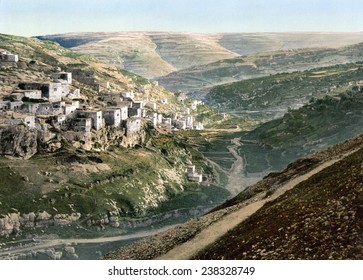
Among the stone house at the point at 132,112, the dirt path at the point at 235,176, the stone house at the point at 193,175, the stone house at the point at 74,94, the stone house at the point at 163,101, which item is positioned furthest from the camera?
the stone house at the point at 163,101

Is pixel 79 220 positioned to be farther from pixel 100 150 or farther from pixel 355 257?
pixel 355 257

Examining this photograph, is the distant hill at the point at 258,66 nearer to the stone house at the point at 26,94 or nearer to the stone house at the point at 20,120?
the stone house at the point at 26,94

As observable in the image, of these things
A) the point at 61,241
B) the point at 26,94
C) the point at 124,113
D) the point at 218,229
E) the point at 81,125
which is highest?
the point at 26,94

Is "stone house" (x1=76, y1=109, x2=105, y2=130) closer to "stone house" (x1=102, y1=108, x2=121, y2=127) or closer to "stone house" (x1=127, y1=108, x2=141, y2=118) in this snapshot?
"stone house" (x1=102, y1=108, x2=121, y2=127)

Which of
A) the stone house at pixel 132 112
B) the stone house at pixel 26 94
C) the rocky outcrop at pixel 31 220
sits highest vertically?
the stone house at pixel 26 94

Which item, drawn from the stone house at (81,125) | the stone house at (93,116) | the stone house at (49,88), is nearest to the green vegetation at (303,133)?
the stone house at (93,116)

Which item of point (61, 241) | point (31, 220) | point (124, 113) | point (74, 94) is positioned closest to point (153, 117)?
point (74, 94)

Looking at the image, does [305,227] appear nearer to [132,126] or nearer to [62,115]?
[62,115]

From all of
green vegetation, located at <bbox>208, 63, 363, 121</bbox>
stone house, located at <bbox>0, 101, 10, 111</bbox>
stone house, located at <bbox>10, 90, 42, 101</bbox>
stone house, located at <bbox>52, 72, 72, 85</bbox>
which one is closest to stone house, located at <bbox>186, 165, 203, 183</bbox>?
stone house, located at <bbox>10, 90, 42, 101</bbox>
